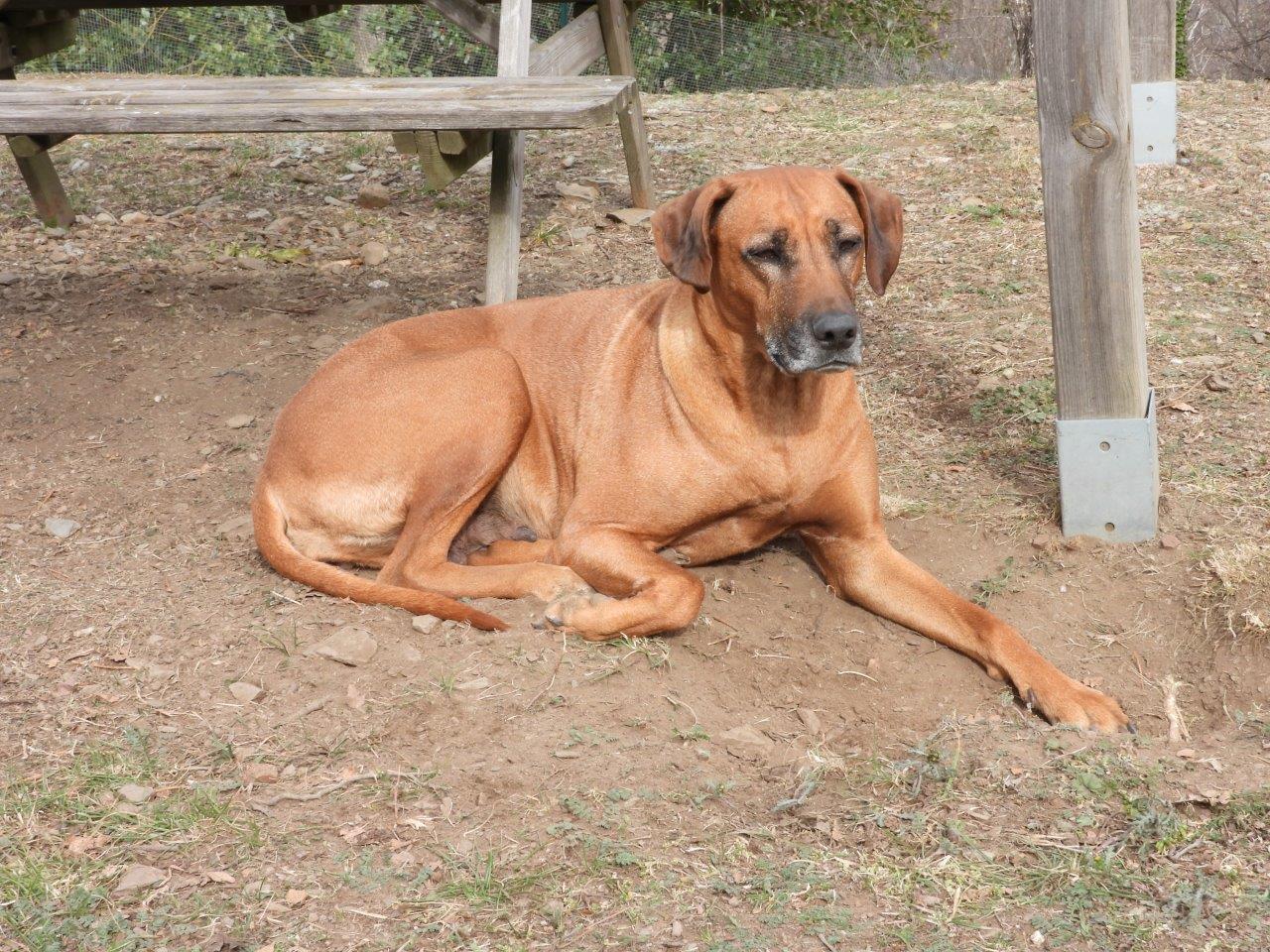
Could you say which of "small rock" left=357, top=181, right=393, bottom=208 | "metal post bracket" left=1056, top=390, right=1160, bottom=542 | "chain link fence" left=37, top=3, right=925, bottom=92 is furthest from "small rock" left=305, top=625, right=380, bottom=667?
"chain link fence" left=37, top=3, right=925, bottom=92

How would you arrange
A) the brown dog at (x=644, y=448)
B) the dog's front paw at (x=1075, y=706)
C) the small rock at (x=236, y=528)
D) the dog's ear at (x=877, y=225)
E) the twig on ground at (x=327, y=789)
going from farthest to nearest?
the small rock at (x=236, y=528) < the dog's ear at (x=877, y=225) < the brown dog at (x=644, y=448) < the dog's front paw at (x=1075, y=706) < the twig on ground at (x=327, y=789)

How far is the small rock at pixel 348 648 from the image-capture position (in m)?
3.29

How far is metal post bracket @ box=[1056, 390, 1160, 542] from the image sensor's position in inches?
148

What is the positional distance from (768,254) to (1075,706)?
53.6 inches

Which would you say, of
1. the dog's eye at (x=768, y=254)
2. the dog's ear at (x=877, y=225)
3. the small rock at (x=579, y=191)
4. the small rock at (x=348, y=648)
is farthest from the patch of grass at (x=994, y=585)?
the small rock at (x=579, y=191)

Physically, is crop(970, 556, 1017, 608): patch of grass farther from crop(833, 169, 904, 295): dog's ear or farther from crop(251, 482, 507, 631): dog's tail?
crop(251, 482, 507, 631): dog's tail

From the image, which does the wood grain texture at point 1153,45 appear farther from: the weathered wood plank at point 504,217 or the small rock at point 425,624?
the small rock at point 425,624

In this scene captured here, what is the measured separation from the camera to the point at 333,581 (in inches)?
143

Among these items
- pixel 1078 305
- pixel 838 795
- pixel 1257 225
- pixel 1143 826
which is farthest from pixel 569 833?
pixel 1257 225

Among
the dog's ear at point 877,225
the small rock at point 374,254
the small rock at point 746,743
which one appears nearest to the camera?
the small rock at point 746,743

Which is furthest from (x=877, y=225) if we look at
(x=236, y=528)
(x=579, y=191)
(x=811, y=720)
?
(x=579, y=191)

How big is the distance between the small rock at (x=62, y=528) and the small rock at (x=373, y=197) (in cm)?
304

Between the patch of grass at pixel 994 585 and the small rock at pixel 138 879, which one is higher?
the small rock at pixel 138 879

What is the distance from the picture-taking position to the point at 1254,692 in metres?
3.30
